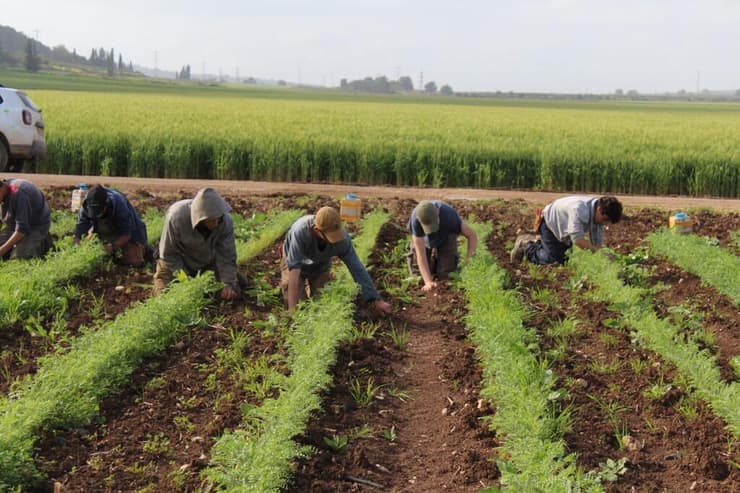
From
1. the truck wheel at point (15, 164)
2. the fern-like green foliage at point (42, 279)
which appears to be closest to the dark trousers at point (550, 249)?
the fern-like green foliage at point (42, 279)

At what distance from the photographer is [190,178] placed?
19125 millimetres

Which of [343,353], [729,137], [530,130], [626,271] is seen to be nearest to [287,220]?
[626,271]

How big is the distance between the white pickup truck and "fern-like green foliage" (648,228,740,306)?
10.9 meters

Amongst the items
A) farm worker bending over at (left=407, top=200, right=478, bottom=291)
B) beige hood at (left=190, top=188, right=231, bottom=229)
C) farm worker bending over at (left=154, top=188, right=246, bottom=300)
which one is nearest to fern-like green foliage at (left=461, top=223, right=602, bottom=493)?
farm worker bending over at (left=407, top=200, right=478, bottom=291)

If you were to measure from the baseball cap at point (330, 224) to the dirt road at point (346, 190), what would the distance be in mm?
8325

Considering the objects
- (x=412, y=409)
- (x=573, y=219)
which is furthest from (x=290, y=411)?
(x=573, y=219)

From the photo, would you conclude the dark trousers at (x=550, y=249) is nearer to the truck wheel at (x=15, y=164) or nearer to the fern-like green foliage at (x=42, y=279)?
the fern-like green foliage at (x=42, y=279)

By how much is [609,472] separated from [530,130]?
19.8 meters

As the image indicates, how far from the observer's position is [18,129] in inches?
620

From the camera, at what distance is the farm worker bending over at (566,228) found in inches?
355

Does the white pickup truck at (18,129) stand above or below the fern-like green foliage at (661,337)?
above

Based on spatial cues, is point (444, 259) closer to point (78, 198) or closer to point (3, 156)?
point (78, 198)

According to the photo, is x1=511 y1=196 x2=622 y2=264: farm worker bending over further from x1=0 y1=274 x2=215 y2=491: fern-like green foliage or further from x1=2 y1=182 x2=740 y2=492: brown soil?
x1=0 y1=274 x2=215 y2=491: fern-like green foliage

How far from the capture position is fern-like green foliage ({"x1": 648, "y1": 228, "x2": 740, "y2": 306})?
349 inches
